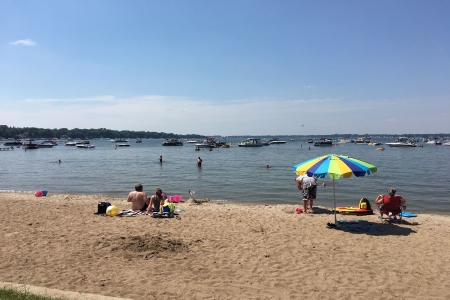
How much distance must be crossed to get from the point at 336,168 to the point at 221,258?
412 centimetres

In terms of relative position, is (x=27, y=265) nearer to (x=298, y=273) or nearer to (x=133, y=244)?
(x=133, y=244)

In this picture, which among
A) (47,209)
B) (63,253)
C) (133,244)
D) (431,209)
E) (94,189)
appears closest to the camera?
(63,253)

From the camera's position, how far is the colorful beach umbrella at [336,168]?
883cm

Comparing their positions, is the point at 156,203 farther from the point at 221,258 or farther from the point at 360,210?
the point at 360,210

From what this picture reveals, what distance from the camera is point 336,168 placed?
9.03 meters

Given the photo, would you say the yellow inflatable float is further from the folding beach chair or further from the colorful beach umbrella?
the colorful beach umbrella

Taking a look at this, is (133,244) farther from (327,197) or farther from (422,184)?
(422,184)

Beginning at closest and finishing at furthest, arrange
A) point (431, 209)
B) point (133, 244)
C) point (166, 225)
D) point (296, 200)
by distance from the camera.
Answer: point (133, 244) → point (166, 225) → point (431, 209) → point (296, 200)

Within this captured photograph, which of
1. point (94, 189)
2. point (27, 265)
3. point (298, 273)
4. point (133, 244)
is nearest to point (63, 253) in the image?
point (27, 265)

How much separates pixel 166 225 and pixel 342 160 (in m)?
5.74

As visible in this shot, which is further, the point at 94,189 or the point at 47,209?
the point at 94,189

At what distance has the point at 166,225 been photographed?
10.3 metres

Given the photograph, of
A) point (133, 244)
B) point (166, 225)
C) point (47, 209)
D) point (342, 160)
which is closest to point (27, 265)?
point (133, 244)

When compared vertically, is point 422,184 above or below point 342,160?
below
